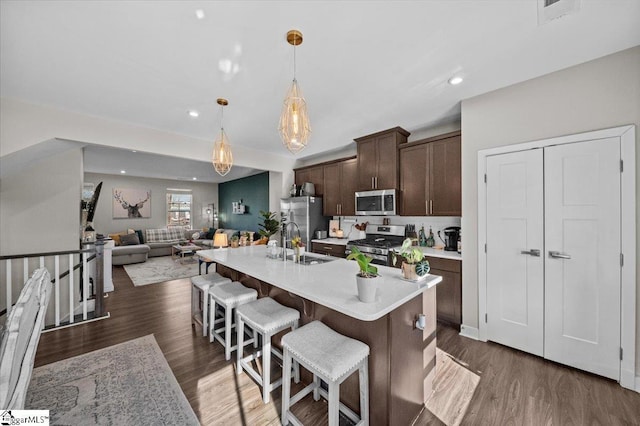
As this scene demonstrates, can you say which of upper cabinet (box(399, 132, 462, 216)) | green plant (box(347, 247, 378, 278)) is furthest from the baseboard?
green plant (box(347, 247, 378, 278))

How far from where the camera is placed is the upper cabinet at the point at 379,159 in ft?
12.0

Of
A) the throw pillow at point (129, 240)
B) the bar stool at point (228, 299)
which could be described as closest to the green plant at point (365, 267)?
the bar stool at point (228, 299)

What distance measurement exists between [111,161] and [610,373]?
8787mm

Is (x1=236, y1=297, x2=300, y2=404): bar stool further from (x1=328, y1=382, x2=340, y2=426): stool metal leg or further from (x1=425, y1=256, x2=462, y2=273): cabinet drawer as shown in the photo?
(x1=425, y1=256, x2=462, y2=273): cabinet drawer

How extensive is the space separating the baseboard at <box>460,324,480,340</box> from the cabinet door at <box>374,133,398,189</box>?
202cm

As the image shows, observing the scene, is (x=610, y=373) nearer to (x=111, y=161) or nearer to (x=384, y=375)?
(x=384, y=375)

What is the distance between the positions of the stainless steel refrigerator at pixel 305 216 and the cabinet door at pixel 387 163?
1479mm

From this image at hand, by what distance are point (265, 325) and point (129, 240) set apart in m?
7.66

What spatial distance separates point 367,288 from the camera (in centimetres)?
132

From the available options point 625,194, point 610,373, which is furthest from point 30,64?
point 610,373

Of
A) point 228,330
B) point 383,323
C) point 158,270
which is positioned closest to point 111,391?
point 228,330

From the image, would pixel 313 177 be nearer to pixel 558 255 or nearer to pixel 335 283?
pixel 335 283

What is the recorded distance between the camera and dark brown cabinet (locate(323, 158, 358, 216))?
442 centimetres

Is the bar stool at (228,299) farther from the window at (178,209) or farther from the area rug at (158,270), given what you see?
the window at (178,209)
